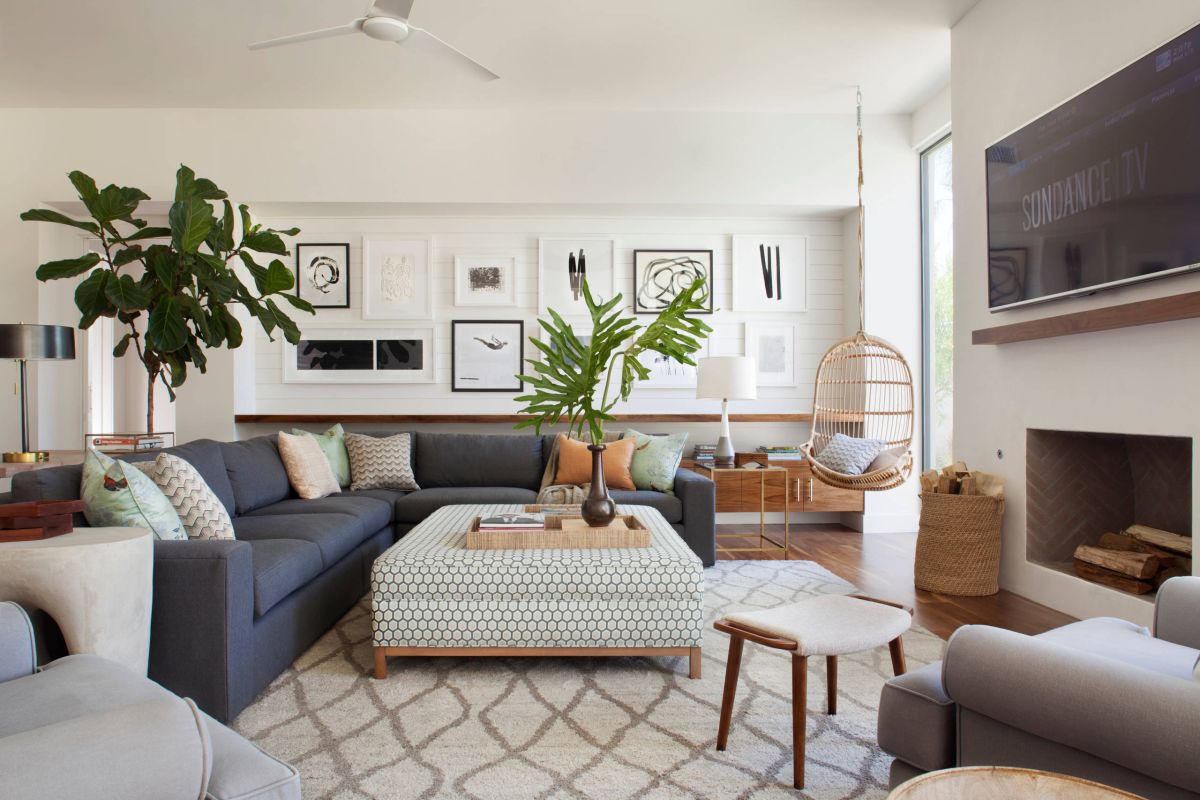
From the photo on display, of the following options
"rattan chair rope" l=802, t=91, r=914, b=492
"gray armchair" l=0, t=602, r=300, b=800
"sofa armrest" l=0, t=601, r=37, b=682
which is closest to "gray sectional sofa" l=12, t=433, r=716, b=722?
"sofa armrest" l=0, t=601, r=37, b=682

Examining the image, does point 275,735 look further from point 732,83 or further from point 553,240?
point 732,83

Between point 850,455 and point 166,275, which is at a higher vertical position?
point 166,275

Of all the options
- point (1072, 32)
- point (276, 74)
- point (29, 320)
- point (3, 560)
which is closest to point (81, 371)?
point (29, 320)

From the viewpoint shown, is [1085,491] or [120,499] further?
[1085,491]

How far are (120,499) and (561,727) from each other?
164cm

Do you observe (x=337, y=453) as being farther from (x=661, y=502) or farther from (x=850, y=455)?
Answer: (x=850, y=455)

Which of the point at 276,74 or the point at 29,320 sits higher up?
the point at 276,74

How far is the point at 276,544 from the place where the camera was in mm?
2842

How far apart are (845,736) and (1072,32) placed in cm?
329

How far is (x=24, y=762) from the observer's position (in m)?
0.81

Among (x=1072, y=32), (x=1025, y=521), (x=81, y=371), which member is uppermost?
(x=1072, y=32)

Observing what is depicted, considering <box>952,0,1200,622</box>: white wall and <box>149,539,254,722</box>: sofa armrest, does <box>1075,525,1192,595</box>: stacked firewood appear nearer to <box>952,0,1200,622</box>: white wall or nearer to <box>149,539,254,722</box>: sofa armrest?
<box>952,0,1200,622</box>: white wall

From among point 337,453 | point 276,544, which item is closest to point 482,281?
point 337,453

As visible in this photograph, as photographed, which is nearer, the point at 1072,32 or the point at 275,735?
the point at 275,735
